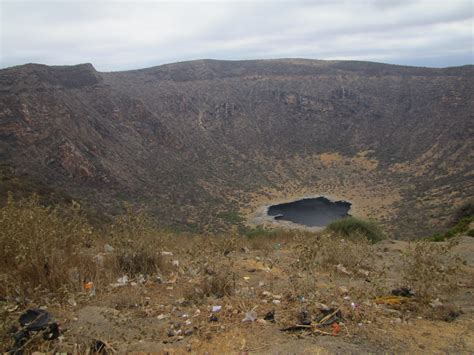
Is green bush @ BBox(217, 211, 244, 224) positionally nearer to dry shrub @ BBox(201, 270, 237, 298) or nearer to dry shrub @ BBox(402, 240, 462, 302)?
dry shrub @ BBox(402, 240, 462, 302)

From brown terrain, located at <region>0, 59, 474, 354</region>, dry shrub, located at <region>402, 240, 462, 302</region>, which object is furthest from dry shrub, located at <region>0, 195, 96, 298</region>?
dry shrub, located at <region>402, 240, 462, 302</region>

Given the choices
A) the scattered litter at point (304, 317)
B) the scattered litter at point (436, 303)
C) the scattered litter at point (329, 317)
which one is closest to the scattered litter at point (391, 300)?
the scattered litter at point (436, 303)

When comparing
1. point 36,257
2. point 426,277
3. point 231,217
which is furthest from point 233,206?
point 36,257

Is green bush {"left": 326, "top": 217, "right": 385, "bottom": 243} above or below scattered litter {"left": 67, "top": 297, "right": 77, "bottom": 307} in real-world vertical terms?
below

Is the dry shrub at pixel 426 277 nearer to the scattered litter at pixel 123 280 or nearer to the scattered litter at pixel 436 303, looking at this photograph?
the scattered litter at pixel 436 303

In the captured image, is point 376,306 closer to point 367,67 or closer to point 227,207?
point 227,207

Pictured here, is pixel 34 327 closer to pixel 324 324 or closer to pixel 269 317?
pixel 269 317

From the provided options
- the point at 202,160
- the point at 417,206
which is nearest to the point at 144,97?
the point at 202,160
